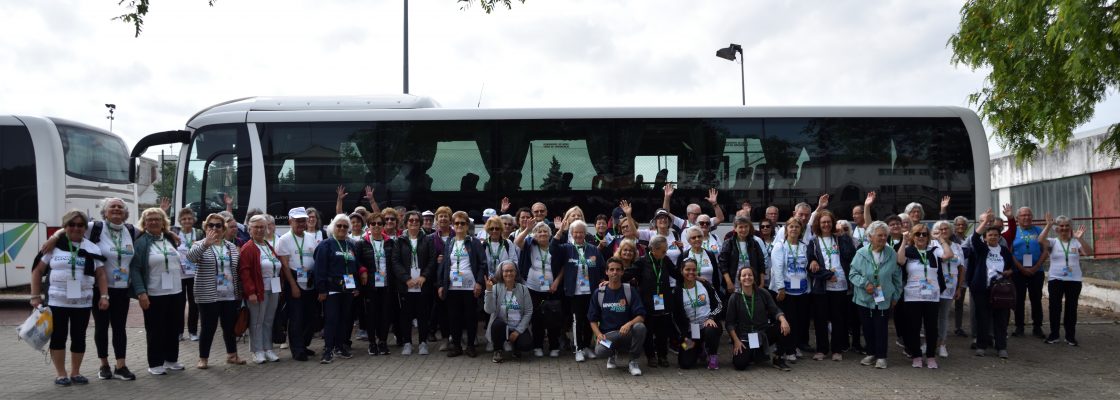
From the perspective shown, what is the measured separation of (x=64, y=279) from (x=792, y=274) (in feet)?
24.3

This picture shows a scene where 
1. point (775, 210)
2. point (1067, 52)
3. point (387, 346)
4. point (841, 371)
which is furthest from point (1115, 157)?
point (387, 346)

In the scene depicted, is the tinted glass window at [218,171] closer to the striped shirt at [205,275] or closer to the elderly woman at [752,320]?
the striped shirt at [205,275]

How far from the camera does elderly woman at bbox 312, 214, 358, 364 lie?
28.9 ft

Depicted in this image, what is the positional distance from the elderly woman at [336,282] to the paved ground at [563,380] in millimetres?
276

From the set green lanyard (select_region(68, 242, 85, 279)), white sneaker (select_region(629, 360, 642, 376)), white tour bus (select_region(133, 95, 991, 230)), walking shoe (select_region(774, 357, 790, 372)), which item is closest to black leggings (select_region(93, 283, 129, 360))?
green lanyard (select_region(68, 242, 85, 279))

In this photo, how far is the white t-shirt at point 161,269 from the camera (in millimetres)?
7734

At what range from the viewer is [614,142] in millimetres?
11969

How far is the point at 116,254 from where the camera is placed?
7547 mm

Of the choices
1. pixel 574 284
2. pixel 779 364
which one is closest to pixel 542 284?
pixel 574 284

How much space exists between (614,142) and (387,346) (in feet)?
15.3

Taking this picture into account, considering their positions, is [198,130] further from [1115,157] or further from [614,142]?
[1115,157]

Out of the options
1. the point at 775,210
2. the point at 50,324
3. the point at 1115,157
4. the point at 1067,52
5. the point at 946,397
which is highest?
the point at 1067,52

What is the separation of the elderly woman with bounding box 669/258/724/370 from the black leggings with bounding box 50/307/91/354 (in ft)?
19.1

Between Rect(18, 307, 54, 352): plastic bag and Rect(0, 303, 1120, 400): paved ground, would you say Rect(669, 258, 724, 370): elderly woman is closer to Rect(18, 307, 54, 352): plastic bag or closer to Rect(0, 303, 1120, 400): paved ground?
Rect(0, 303, 1120, 400): paved ground
